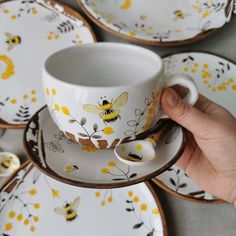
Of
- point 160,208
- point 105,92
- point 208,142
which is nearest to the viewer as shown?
point 105,92

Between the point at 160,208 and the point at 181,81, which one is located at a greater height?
the point at 181,81

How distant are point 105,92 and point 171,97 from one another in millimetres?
82

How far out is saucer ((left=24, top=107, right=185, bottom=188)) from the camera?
323mm

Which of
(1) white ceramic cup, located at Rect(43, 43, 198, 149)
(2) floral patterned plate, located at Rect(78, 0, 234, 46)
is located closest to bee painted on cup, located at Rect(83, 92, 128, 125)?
(1) white ceramic cup, located at Rect(43, 43, 198, 149)

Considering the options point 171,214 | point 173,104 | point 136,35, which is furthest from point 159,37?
point 171,214

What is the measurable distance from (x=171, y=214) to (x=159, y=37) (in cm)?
31

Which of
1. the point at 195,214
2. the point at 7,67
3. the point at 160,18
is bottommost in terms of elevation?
the point at 195,214

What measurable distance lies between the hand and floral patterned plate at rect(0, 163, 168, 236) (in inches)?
3.4

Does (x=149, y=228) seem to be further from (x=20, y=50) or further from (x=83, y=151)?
(x=20, y=50)

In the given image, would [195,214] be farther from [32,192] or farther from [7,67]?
[7,67]

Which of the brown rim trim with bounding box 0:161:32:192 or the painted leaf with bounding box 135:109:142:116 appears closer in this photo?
the painted leaf with bounding box 135:109:142:116

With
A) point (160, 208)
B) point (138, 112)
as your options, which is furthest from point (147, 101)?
point (160, 208)

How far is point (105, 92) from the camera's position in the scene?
1.00 ft

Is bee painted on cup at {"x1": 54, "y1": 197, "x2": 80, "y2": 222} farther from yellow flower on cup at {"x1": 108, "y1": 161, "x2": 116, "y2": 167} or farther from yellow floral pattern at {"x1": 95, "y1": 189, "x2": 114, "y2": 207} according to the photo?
yellow flower on cup at {"x1": 108, "y1": 161, "x2": 116, "y2": 167}
